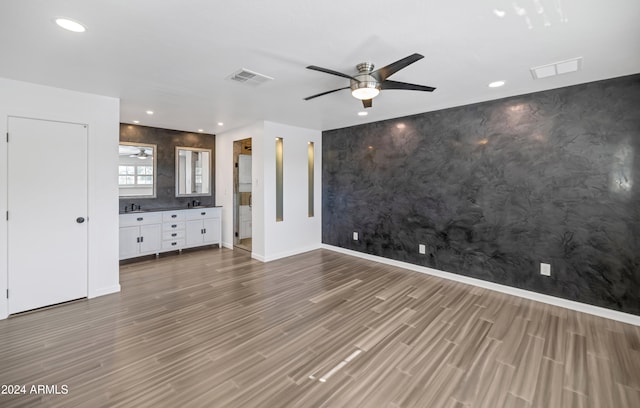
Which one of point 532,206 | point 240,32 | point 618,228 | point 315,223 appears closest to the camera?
point 240,32

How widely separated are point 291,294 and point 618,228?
147 inches

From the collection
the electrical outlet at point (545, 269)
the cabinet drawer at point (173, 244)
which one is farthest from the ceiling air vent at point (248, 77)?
the electrical outlet at point (545, 269)

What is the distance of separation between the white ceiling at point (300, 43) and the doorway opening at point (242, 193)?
8.35 ft

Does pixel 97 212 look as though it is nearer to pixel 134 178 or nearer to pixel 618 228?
pixel 134 178

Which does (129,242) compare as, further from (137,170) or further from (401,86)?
(401,86)

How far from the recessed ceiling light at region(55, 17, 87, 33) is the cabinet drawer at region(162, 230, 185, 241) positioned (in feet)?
13.0

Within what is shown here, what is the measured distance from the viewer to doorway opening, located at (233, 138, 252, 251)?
19.7ft

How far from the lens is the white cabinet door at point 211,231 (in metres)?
5.90

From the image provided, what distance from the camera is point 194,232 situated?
225 inches

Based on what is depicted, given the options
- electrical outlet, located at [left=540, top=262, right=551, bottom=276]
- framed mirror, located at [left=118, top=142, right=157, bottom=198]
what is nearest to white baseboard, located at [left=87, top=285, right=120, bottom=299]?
framed mirror, located at [left=118, top=142, right=157, bottom=198]

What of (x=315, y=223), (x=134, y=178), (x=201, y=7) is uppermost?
(x=201, y=7)

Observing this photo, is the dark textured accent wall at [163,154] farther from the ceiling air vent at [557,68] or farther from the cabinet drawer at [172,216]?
the ceiling air vent at [557,68]

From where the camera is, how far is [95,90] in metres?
3.26

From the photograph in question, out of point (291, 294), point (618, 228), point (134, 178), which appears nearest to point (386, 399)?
point (291, 294)
